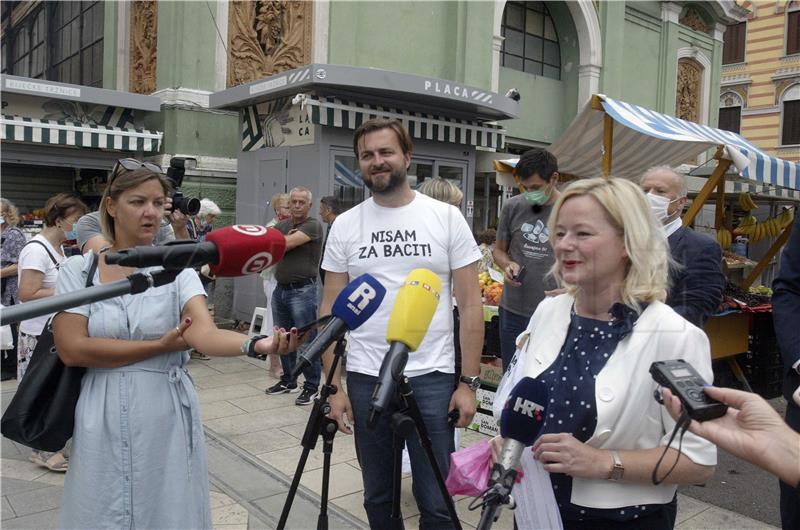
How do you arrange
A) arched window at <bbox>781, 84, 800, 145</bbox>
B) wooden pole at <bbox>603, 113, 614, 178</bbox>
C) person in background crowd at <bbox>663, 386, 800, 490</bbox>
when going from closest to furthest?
person in background crowd at <bbox>663, 386, 800, 490</bbox> → arched window at <bbox>781, 84, 800, 145</bbox> → wooden pole at <bbox>603, 113, 614, 178</bbox>

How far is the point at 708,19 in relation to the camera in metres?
2.92

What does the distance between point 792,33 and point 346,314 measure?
167 centimetres

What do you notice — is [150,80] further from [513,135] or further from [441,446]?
[441,446]

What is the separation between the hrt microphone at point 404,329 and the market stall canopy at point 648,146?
10.1 feet

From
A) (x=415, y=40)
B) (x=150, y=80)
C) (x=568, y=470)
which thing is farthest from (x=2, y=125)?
(x=568, y=470)

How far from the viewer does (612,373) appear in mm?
1582

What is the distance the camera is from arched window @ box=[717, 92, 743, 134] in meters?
2.47

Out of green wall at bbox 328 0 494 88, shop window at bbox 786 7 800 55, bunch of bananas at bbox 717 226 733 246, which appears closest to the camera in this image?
shop window at bbox 786 7 800 55

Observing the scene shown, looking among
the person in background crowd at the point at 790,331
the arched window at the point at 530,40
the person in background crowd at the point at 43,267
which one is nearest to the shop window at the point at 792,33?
the person in background crowd at the point at 790,331

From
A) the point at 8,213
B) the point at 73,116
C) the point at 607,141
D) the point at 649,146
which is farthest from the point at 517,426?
the point at 73,116

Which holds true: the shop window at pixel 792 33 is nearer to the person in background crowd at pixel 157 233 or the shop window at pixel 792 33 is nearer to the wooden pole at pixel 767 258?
the person in background crowd at pixel 157 233

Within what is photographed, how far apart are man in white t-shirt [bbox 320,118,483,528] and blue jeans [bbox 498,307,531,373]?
1.47m

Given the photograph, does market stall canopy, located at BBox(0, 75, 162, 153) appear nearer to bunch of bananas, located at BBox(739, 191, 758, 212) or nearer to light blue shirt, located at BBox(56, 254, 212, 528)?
light blue shirt, located at BBox(56, 254, 212, 528)

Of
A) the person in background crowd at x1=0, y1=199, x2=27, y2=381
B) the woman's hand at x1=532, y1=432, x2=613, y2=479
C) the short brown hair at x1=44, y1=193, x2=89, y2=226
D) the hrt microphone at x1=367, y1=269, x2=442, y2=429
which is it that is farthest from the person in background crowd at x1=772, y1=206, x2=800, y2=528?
the person in background crowd at x1=0, y1=199, x2=27, y2=381
